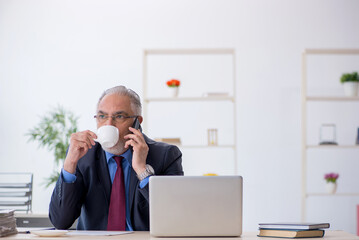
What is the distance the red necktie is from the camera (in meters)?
2.28

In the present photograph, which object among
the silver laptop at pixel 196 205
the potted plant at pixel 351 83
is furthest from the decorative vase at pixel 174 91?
the silver laptop at pixel 196 205

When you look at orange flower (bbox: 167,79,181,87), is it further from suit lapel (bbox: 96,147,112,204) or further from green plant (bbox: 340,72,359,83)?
suit lapel (bbox: 96,147,112,204)

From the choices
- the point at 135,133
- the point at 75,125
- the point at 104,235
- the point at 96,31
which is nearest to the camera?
the point at 104,235

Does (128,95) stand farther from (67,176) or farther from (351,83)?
(351,83)

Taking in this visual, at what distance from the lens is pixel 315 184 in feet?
17.7

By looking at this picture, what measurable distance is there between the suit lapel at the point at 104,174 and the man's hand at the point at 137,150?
0.16 metres

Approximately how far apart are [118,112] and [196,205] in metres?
0.84

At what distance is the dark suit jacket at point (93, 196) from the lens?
7.52 ft

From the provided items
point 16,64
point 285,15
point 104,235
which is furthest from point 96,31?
point 104,235

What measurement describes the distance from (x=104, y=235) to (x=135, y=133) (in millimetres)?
594

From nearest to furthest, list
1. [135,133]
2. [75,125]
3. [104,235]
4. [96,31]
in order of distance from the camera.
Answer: [104,235] < [135,133] < [75,125] < [96,31]

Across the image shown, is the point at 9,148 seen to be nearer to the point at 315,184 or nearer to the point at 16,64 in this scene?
the point at 16,64

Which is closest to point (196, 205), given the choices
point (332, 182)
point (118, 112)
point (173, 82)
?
point (118, 112)

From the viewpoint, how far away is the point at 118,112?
2467mm
